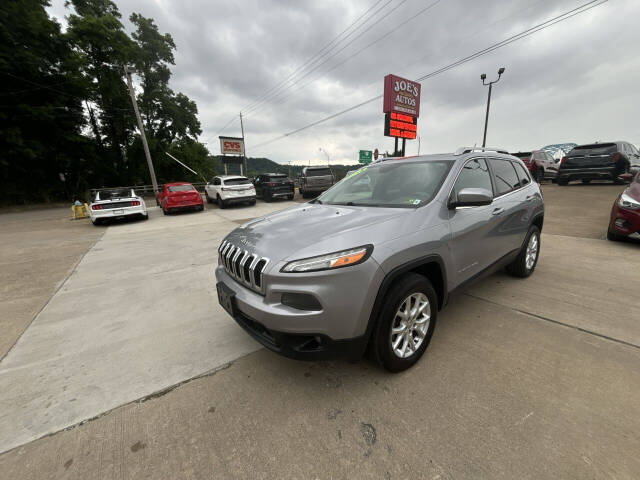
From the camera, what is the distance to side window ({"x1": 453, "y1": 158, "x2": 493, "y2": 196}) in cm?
250

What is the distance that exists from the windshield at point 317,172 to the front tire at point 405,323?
1304 centimetres

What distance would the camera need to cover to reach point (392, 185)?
2668mm

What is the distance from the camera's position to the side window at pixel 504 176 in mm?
3054

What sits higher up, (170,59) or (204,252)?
(170,59)

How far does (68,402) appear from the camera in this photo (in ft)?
6.15

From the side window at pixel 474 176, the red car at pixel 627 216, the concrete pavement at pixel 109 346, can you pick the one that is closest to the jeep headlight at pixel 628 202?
the red car at pixel 627 216

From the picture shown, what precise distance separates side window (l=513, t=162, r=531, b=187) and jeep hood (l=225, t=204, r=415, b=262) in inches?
98.2

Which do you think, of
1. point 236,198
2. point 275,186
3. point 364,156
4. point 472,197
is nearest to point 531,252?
A: point 472,197

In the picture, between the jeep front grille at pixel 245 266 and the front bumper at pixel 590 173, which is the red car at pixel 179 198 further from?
the front bumper at pixel 590 173

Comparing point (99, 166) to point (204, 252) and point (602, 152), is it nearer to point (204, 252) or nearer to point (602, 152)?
point (204, 252)

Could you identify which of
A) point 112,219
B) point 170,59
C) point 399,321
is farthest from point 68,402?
point 170,59

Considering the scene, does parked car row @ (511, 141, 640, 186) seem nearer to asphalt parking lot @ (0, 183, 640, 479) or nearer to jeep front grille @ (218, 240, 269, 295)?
asphalt parking lot @ (0, 183, 640, 479)

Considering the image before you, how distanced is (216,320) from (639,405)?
3311 millimetres

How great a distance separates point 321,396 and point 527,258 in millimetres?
3370
